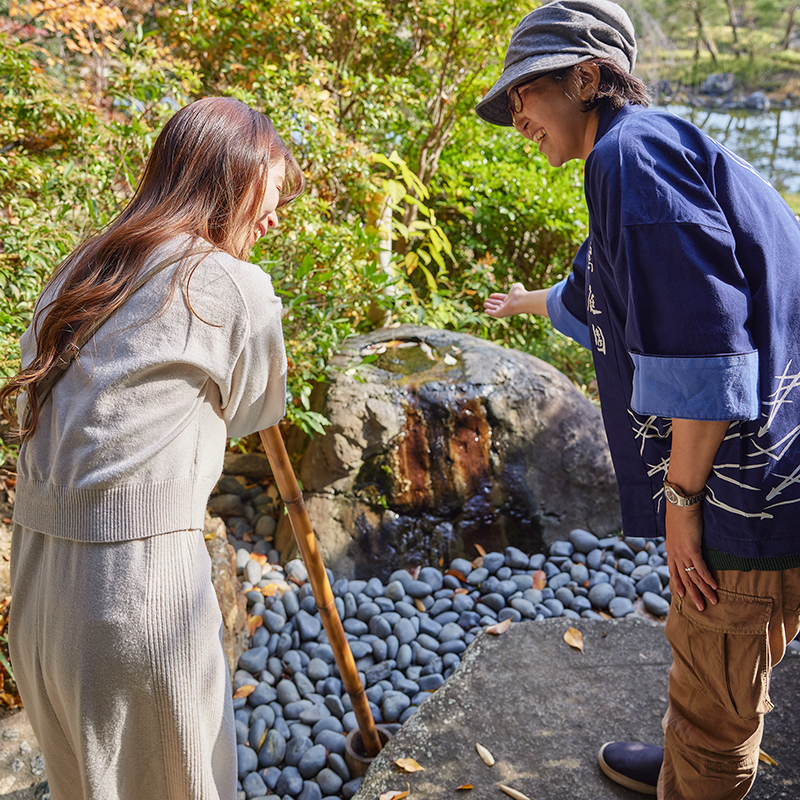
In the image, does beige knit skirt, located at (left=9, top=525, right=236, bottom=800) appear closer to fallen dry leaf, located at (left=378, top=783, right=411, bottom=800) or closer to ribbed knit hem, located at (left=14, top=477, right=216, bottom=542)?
ribbed knit hem, located at (left=14, top=477, right=216, bottom=542)

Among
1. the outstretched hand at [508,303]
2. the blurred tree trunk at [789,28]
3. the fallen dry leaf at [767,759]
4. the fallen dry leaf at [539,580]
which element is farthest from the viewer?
the blurred tree trunk at [789,28]

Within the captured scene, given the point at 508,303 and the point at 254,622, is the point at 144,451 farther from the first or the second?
the point at 254,622

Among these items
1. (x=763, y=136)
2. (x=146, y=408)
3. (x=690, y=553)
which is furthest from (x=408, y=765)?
(x=763, y=136)

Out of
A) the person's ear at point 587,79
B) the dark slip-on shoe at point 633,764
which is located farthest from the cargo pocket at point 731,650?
the person's ear at point 587,79

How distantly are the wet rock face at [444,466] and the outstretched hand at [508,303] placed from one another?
3.50 feet

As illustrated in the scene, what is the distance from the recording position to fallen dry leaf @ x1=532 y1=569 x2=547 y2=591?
3061 mm

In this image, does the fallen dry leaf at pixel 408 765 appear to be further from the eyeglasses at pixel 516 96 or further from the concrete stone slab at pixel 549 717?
the eyeglasses at pixel 516 96

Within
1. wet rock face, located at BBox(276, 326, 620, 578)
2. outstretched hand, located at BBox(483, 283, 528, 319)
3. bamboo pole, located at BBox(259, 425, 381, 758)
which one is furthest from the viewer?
wet rock face, located at BBox(276, 326, 620, 578)

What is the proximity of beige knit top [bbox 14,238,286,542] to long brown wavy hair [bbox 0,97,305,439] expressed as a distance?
0.04m

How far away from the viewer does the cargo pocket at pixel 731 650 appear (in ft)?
4.43

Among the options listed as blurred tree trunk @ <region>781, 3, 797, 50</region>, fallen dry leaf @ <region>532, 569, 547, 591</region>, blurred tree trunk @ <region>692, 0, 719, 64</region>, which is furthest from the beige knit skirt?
blurred tree trunk @ <region>781, 3, 797, 50</region>

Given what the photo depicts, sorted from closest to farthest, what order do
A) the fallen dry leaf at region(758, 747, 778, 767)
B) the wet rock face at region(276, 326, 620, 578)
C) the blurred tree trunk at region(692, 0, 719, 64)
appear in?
the fallen dry leaf at region(758, 747, 778, 767), the wet rock face at region(276, 326, 620, 578), the blurred tree trunk at region(692, 0, 719, 64)

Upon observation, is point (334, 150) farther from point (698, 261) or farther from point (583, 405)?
point (698, 261)

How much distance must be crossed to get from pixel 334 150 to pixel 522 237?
214cm
